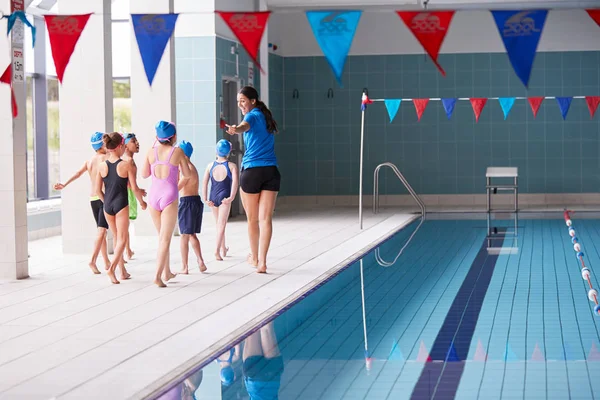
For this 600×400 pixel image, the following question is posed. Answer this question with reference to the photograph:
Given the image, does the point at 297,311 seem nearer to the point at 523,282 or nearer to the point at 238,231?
the point at 523,282

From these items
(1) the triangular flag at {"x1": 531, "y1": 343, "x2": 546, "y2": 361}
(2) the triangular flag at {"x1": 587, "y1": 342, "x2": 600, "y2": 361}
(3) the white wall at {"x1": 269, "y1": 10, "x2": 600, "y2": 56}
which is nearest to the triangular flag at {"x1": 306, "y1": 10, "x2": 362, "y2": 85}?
(1) the triangular flag at {"x1": 531, "y1": 343, "x2": 546, "y2": 361}

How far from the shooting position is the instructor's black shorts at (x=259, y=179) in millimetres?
7770

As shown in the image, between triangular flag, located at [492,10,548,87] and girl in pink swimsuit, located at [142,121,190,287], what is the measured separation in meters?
2.61

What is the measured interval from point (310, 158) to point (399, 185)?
172 centimetres

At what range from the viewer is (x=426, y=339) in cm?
542

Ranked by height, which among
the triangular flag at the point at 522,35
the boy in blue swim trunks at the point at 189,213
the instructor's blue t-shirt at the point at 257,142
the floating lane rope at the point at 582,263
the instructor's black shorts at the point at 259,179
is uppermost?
the triangular flag at the point at 522,35

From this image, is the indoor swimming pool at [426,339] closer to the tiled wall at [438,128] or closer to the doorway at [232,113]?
the doorway at [232,113]

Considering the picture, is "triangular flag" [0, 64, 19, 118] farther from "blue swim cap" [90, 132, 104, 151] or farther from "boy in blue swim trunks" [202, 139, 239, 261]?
"boy in blue swim trunks" [202, 139, 239, 261]

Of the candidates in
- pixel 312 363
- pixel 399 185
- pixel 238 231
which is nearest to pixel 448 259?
pixel 238 231

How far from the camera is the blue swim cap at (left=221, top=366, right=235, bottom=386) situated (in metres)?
4.33

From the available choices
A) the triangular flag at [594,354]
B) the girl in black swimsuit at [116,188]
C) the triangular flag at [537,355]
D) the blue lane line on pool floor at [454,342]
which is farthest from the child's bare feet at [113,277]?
the triangular flag at [594,354]

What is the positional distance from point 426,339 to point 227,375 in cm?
143

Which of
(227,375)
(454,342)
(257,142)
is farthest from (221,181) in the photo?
(227,375)

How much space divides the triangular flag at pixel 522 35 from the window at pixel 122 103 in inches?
373
